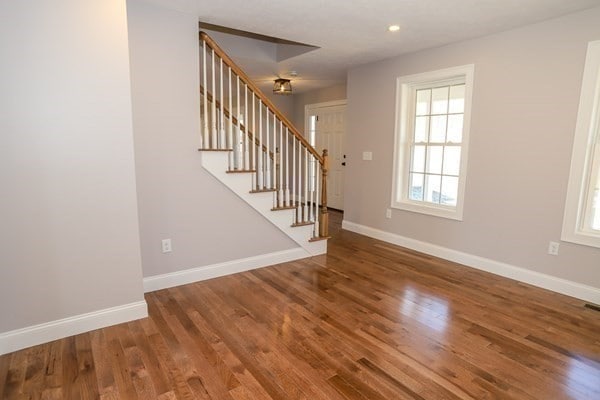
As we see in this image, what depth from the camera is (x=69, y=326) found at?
2.32m

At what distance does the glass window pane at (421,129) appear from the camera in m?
4.27

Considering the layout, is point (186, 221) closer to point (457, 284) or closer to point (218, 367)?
point (218, 367)

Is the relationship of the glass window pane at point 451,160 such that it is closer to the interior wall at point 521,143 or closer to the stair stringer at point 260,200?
the interior wall at point 521,143

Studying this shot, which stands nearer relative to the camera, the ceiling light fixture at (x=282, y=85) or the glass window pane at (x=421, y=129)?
the glass window pane at (x=421, y=129)

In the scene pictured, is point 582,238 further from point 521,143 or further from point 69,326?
point 69,326

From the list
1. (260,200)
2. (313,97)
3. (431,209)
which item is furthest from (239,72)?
(313,97)

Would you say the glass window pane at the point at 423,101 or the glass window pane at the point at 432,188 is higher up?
the glass window pane at the point at 423,101

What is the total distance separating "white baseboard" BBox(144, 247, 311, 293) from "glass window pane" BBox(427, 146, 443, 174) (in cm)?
185

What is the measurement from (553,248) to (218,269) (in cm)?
314

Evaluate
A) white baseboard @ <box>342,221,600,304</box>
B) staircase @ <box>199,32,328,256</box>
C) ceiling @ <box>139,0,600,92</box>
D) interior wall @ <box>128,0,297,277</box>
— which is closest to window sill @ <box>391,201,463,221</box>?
white baseboard @ <box>342,221,600,304</box>

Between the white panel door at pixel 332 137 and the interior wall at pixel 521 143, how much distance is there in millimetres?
2376

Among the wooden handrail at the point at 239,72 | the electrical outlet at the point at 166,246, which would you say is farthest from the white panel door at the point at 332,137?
the electrical outlet at the point at 166,246

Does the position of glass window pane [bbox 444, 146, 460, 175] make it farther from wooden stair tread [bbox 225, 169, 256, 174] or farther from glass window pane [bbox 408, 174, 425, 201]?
wooden stair tread [bbox 225, 169, 256, 174]

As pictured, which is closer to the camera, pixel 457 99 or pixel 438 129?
pixel 457 99
